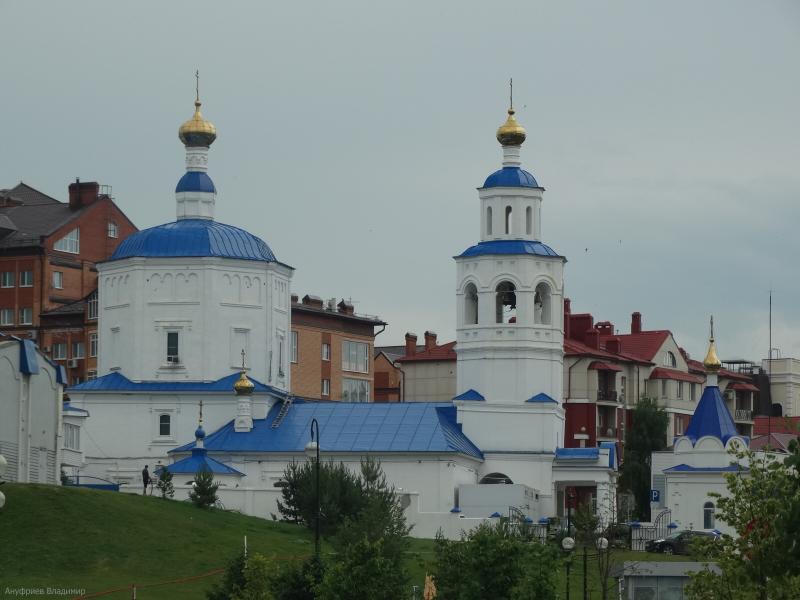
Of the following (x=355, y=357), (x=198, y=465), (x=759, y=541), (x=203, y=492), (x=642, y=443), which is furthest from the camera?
(x=355, y=357)

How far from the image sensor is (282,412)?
74750mm

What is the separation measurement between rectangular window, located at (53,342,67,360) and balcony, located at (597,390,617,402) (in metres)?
24.8

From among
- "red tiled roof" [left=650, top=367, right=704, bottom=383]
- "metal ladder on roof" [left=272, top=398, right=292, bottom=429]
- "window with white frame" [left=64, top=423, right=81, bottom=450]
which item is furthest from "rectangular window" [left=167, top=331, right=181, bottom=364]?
"red tiled roof" [left=650, top=367, right=704, bottom=383]

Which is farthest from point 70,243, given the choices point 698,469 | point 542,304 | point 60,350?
point 698,469

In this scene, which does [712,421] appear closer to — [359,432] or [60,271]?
[359,432]

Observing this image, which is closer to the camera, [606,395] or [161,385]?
[161,385]

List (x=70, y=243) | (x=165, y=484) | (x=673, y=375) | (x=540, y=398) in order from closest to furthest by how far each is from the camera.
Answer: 1. (x=165, y=484)
2. (x=540, y=398)
3. (x=70, y=243)
4. (x=673, y=375)

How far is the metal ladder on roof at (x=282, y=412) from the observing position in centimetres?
7374

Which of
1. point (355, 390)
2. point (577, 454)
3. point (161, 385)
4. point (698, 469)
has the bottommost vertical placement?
point (698, 469)

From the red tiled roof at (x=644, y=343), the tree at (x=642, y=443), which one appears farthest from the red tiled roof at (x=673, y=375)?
the tree at (x=642, y=443)

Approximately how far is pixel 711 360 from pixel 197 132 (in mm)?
20301

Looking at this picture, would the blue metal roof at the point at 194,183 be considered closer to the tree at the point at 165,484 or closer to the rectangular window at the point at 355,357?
the tree at the point at 165,484

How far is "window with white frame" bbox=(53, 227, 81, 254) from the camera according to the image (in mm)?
100250

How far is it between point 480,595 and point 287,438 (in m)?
31.2
